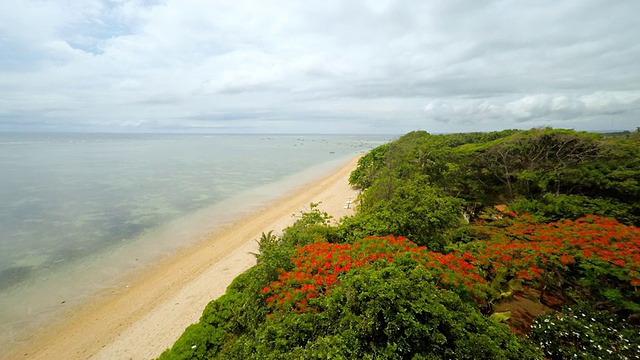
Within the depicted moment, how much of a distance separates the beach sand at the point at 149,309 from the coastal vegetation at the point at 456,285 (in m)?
3.90

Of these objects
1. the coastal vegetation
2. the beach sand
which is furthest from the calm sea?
the coastal vegetation

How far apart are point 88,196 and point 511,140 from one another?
3976 cm

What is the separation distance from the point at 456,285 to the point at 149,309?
41.5ft

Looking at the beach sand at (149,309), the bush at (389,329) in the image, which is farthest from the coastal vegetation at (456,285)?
the beach sand at (149,309)

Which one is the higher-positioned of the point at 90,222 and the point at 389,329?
the point at 389,329

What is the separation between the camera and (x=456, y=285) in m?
6.16

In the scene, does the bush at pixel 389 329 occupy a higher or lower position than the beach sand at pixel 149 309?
higher

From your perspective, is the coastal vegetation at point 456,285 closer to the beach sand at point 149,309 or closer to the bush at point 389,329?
the bush at point 389,329

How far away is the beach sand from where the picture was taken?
9875mm

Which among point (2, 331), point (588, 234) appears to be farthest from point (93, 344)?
point (588, 234)

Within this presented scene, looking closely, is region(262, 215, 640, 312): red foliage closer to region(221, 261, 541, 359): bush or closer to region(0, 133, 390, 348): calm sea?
region(221, 261, 541, 359): bush

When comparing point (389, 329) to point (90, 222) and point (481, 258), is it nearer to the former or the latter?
point (481, 258)

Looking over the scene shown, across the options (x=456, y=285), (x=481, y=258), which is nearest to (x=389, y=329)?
(x=456, y=285)

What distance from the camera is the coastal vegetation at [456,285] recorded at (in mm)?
4668
